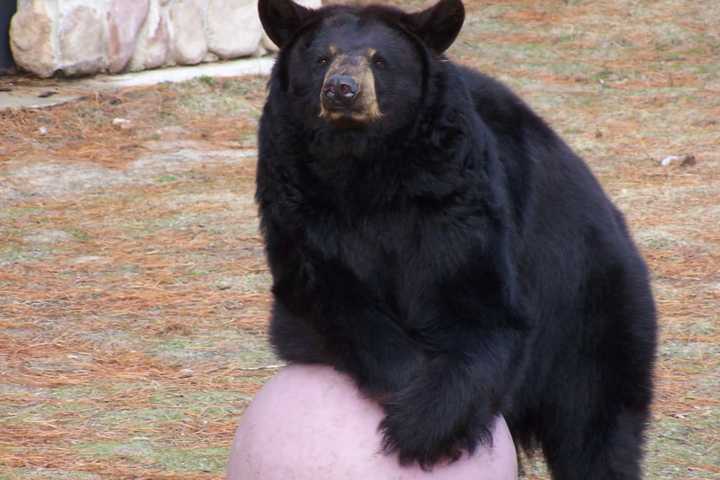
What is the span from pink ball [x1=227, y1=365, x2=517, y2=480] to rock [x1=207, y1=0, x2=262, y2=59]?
8.96 metres

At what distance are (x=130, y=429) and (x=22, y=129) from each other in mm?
5339

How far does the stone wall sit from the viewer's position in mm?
11344

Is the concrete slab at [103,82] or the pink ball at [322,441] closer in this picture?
the pink ball at [322,441]

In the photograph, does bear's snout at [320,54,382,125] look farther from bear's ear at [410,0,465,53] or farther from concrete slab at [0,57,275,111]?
concrete slab at [0,57,275,111]

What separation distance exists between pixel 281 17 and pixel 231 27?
880 cm

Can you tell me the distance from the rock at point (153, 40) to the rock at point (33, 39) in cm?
91

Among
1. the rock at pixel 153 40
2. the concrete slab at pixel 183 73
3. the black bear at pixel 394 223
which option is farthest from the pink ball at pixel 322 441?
the rock at pixel 153 40

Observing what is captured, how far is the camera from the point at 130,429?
19.9 feet

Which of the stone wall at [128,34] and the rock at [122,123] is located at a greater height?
the stone wall at [128,34]

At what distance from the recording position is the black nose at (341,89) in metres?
3.92

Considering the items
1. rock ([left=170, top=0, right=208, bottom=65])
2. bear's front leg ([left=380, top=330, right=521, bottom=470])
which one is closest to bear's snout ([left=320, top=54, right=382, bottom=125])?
bear's front leg ([left=380, top=330, right=521, bottom=470])

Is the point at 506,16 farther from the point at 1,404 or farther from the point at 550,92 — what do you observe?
the point at 1,404

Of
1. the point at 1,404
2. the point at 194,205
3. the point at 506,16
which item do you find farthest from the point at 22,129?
the point at 506,16

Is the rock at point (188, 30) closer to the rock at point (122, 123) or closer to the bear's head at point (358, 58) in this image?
the rock at point (122, 123)
